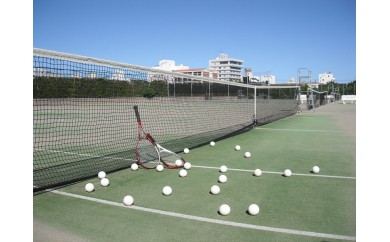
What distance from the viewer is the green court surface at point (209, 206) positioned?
4.23 metres

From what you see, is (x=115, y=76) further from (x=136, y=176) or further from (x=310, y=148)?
(x=310, y=148)

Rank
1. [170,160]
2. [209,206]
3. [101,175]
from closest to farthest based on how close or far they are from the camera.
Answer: [209,206], [101,175], [170,160]

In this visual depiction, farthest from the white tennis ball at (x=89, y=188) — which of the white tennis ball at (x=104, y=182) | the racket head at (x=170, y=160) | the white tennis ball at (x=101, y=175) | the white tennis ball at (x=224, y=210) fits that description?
the white tennis ball at (x=224, y=210)

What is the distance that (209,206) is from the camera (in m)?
5.23

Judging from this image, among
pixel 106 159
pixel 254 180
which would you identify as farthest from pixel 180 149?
pixel 254 180

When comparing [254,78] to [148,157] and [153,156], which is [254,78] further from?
[148,157]

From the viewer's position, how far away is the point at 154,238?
4.07 meters

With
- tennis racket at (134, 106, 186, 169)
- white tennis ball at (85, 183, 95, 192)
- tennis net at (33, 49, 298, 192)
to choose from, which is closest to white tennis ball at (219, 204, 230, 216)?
white tennis ball at (85, 183, 95, 192)

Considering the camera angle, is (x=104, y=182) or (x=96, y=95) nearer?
(x=104, y=182)

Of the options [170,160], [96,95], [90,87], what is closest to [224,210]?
[170,160]

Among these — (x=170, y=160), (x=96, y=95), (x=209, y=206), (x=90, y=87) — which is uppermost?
(x=90, y=87)

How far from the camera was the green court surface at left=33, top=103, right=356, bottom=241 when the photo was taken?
13.9 feet

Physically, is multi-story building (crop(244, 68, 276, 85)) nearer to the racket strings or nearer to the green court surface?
the racket strings

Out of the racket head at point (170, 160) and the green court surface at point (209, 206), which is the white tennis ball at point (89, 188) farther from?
the racket head at point (170, 160)
